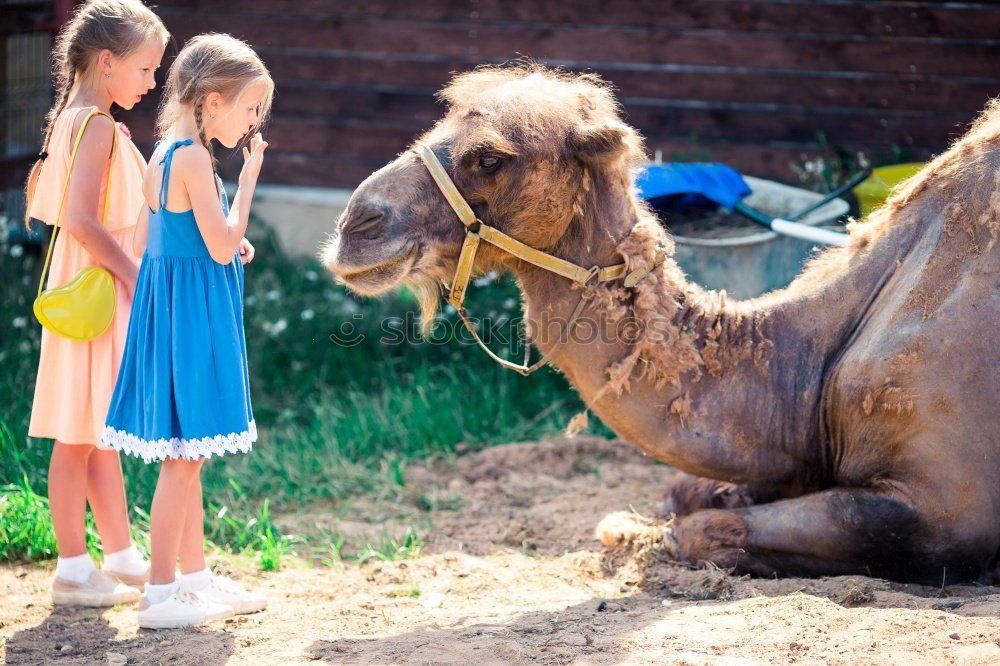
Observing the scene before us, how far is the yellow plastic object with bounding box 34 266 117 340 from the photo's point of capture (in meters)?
3.84

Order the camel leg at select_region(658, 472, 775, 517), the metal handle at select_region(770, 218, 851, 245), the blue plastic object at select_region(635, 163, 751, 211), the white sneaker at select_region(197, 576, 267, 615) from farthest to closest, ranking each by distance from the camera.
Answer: the blue plastic object at select_region(635, 163, 751, 211)
the metal handle at select_region(770, 218, 851, 245)
the camel leg at select_region(658, 472, 775, 517)
the white sneaker at select_region(197, 576, 267, 615)

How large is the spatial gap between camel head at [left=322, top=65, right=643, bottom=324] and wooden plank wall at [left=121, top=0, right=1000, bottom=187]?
3.90 m

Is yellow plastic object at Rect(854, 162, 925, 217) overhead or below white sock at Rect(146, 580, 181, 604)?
overhead

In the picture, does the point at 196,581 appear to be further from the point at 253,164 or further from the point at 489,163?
the point at 489,163

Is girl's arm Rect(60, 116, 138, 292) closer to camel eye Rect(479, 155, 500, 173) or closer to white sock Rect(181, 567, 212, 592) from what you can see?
white sock Rect(181, 567, 212, 592)

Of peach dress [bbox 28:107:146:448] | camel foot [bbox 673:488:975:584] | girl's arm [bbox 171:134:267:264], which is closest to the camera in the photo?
girl's arm [bbox 171:134:267:264]

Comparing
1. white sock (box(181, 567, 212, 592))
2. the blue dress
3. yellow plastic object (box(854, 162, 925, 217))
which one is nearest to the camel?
the blue dress

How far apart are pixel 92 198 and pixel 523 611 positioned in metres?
2.12

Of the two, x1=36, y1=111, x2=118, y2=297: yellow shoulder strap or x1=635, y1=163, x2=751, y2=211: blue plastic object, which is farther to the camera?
x1=635, y1=163, x2=751, y2=211: blue plastic object

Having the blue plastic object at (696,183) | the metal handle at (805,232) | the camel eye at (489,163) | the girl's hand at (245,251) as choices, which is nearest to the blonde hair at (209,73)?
the girl's hand at (245,251)

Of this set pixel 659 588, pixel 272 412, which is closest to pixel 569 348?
pixel 659 588

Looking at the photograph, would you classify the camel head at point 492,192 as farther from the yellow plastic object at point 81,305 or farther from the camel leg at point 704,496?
the camel leg at point 704,496

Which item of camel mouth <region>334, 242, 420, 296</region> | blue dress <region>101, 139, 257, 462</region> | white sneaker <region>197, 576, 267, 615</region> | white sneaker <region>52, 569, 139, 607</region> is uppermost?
Result: camel mouth <region>334, 242, 420, 296</region>

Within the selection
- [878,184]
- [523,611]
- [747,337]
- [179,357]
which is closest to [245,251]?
[179,357]
